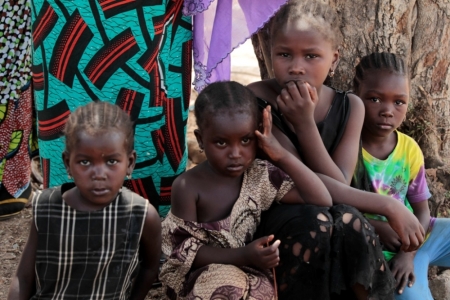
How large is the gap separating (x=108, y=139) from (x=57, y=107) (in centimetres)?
70

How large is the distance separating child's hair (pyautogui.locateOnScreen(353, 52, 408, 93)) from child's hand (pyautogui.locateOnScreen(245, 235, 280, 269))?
3.61ft

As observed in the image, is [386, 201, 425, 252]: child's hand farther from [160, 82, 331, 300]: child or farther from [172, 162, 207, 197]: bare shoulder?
[172, 162, 207, 197]: bare shoulder

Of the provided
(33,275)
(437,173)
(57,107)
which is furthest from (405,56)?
(33,275)

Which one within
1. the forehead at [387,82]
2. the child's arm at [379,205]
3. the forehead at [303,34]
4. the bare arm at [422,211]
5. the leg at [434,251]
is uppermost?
the forehead at [303,34]

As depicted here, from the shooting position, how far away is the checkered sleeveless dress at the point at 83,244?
2.40m

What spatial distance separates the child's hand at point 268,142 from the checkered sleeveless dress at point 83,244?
0.50 m

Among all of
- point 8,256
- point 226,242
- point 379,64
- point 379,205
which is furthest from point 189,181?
point 8,256

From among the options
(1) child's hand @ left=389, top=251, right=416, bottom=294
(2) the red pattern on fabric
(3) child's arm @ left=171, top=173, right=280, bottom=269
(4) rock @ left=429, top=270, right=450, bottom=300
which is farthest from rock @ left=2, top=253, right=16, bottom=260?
(4) rock @ left=429, top=270, right=450, bottom=300

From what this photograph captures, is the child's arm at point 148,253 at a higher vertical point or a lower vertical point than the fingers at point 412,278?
higher

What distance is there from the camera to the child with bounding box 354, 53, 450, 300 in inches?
121


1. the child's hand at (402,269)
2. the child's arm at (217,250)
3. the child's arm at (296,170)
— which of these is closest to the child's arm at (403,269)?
the child's hand at (402,269)

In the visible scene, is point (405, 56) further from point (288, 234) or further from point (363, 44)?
point (288, 234)

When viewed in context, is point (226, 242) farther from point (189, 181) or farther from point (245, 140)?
point (245, 140)

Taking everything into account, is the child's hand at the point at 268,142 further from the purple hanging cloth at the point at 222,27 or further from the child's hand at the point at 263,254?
the purple hanging cloth at the point at 222,27
